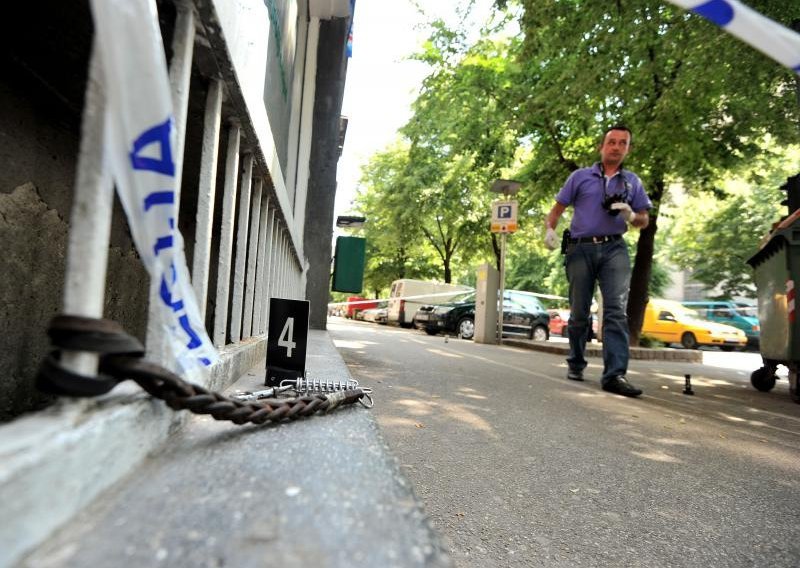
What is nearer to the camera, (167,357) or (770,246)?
(167,357)

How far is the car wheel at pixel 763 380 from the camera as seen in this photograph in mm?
5613

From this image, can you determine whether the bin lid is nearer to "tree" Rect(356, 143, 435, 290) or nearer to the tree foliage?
the tree foliage

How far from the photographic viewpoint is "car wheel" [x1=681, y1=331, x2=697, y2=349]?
61.2 feet

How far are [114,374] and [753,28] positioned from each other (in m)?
1.79

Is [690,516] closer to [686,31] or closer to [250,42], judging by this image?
[250,42]

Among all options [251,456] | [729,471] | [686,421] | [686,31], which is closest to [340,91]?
[686,31]

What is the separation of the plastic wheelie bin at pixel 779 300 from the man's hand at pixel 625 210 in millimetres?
1490

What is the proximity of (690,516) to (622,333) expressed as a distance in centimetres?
277

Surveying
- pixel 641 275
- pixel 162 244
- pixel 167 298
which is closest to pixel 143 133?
pixel 162 244

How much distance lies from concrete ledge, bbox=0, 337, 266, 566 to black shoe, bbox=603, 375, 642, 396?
4.17m

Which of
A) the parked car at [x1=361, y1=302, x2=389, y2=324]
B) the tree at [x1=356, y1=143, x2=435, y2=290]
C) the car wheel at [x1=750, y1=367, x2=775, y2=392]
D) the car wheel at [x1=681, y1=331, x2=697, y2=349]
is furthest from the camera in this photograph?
the parked car at [x1=361, y1=302, x2=389, y2=324]

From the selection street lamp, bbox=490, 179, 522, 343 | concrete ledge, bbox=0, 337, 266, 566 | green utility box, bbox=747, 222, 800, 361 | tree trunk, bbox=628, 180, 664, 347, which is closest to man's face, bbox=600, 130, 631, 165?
green utility box, bbox=747, 222, 800, 361

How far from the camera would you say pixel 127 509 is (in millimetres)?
725

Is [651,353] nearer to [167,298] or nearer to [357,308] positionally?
[167,298]
